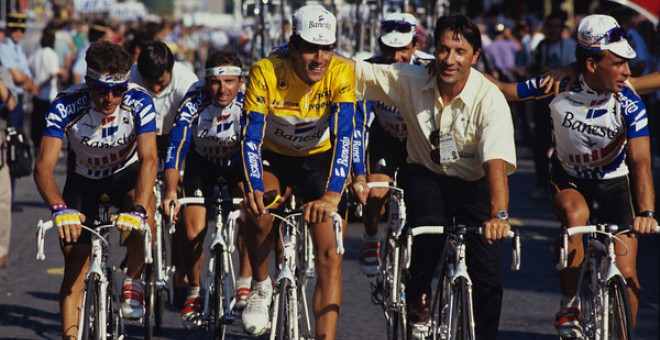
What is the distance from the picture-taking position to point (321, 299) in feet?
23.0

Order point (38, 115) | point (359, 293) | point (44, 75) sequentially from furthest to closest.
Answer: point (38, 115), point (44, 75), point (359, 293)

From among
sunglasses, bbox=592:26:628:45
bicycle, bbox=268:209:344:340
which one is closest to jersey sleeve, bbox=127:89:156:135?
bicycle, bbox=268:209:344:340

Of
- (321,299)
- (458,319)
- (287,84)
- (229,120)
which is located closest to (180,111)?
(229,120)

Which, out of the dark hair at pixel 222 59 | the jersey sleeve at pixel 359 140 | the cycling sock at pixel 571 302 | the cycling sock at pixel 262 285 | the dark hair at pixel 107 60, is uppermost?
the dark hair at pixel 107 60

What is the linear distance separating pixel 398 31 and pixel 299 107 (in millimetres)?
3059

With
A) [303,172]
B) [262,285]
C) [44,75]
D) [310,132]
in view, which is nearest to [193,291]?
[262,285]

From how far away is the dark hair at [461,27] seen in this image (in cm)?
680

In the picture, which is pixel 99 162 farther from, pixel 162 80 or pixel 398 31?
pixel 398 31

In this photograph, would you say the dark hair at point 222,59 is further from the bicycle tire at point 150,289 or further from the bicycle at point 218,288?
the bicycle tire at point 150,289

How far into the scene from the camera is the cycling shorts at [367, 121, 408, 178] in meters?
10.1

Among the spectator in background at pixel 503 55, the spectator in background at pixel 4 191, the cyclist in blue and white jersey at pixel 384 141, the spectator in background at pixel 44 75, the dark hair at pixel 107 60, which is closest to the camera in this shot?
the dark hair at pixel 107 60

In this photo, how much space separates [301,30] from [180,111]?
70.4 inches

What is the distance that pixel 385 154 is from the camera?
10.1 m

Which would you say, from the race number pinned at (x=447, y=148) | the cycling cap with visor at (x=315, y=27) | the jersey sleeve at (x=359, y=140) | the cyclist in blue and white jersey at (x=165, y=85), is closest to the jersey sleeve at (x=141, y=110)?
the cycling cap with visor at (x=315, y=27)
